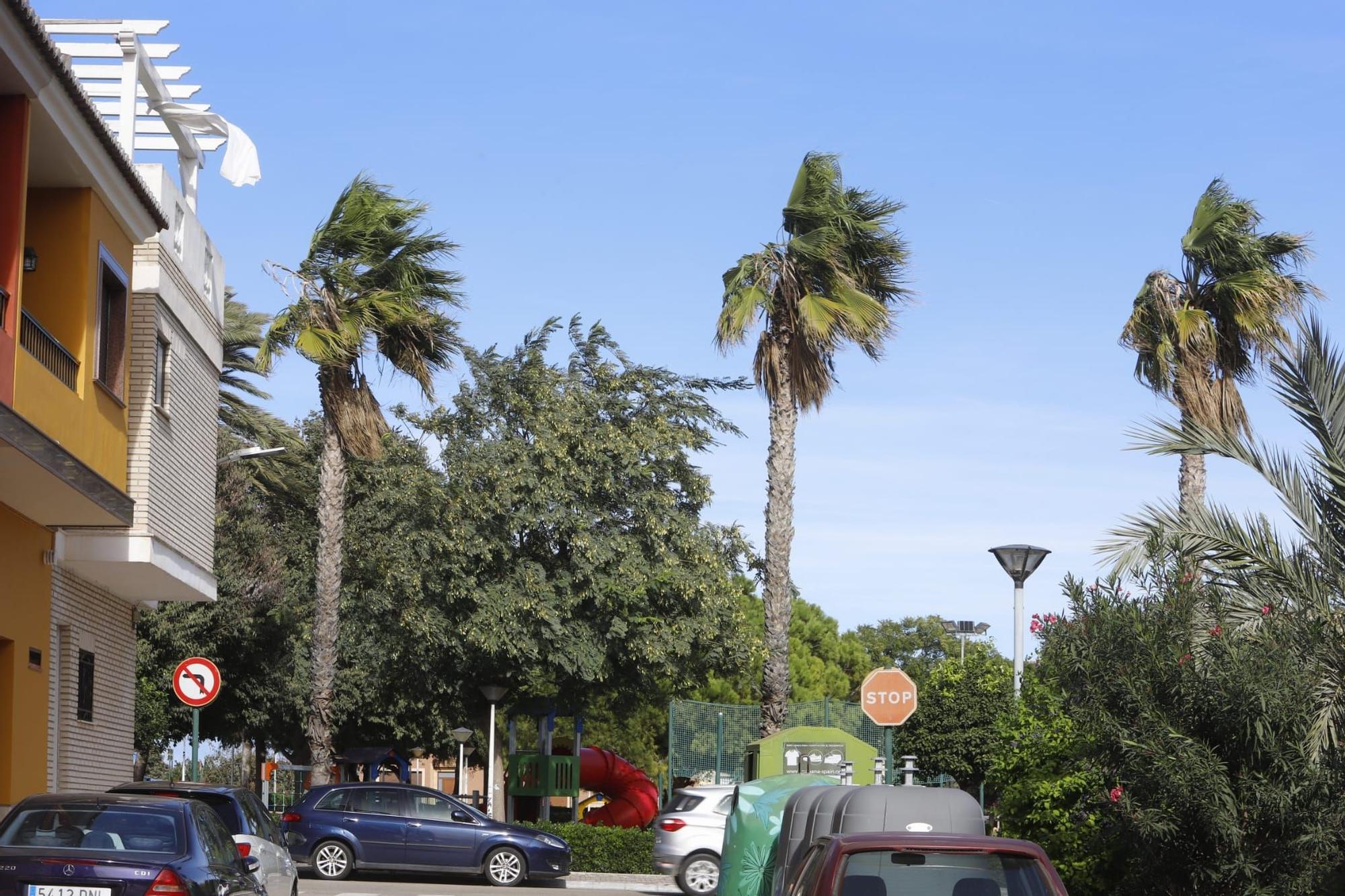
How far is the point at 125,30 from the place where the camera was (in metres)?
18.8

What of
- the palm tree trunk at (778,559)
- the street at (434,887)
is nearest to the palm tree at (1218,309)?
the palm tree trunk at (778,559)

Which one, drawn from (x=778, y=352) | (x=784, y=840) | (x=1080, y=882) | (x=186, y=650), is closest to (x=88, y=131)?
(x=784, y=840)

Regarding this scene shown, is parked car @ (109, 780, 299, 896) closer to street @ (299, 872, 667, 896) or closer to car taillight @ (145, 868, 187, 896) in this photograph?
car taillight @ (145, 868, 187, 896)

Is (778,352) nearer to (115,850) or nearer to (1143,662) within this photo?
(1143,662)

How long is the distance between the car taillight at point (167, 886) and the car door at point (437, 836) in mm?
15592

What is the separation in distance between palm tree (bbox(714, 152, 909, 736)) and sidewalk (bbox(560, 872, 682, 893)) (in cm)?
319

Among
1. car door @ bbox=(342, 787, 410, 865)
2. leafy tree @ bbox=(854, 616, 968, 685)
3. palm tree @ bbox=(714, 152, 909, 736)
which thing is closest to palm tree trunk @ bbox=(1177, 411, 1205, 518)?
palm tree @ bbox=(714, 152, 909, 736)

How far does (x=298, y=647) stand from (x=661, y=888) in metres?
19.2

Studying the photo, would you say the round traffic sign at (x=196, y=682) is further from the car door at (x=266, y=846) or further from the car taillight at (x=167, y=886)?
the car taillight at (x=167, y=886)

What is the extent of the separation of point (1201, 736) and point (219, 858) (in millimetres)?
7544

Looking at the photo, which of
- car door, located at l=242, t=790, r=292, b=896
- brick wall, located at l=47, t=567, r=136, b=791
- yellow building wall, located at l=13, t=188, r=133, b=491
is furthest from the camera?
brick wall, located at l=47, t=567, r=136, b=791

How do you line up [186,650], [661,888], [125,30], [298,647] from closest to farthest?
[125,30] → [661,888] → [186,650] → [298,647]

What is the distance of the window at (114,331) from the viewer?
57.2ft

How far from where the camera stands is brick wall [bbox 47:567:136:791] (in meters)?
18.5
